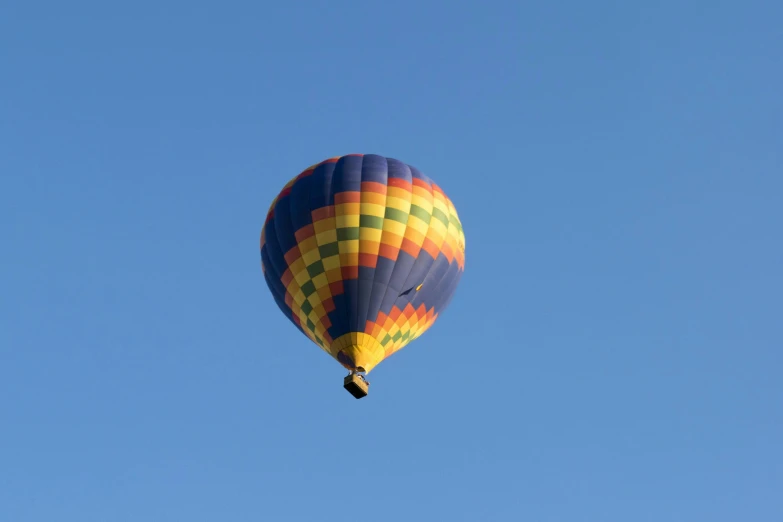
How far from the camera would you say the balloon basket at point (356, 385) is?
104 feet

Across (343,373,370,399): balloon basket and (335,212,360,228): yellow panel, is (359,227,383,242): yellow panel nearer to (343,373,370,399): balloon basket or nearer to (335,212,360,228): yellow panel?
(335,212,360,228): yellow panel

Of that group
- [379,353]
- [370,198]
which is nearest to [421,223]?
[370,198]

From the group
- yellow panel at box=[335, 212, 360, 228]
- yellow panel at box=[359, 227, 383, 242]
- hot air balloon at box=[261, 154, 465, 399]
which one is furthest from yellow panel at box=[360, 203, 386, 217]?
yellow panel at box=[359, 227, 383, 242]

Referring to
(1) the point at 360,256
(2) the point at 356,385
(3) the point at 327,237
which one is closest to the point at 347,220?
(3) the point at 327,237

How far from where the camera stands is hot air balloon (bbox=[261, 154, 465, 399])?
107 ft

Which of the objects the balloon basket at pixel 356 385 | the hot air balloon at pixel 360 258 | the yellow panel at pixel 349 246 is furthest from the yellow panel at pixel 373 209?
the balloon basket at pixel 356 385

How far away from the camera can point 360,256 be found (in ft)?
108

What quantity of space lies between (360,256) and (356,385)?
11.2 ft

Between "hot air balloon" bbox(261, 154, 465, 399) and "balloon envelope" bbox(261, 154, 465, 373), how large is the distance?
0.03m

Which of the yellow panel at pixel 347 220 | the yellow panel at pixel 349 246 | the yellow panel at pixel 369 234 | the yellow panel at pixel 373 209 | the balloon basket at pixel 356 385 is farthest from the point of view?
the yellow panel at pixel 373 209

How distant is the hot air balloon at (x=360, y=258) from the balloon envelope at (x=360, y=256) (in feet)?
0.08

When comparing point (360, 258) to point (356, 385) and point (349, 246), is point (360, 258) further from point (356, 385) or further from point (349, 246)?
point (356, 385)

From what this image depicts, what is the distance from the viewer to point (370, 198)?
1323 inches

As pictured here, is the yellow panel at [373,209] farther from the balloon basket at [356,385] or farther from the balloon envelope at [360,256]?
the balloon basket at [356,385]
